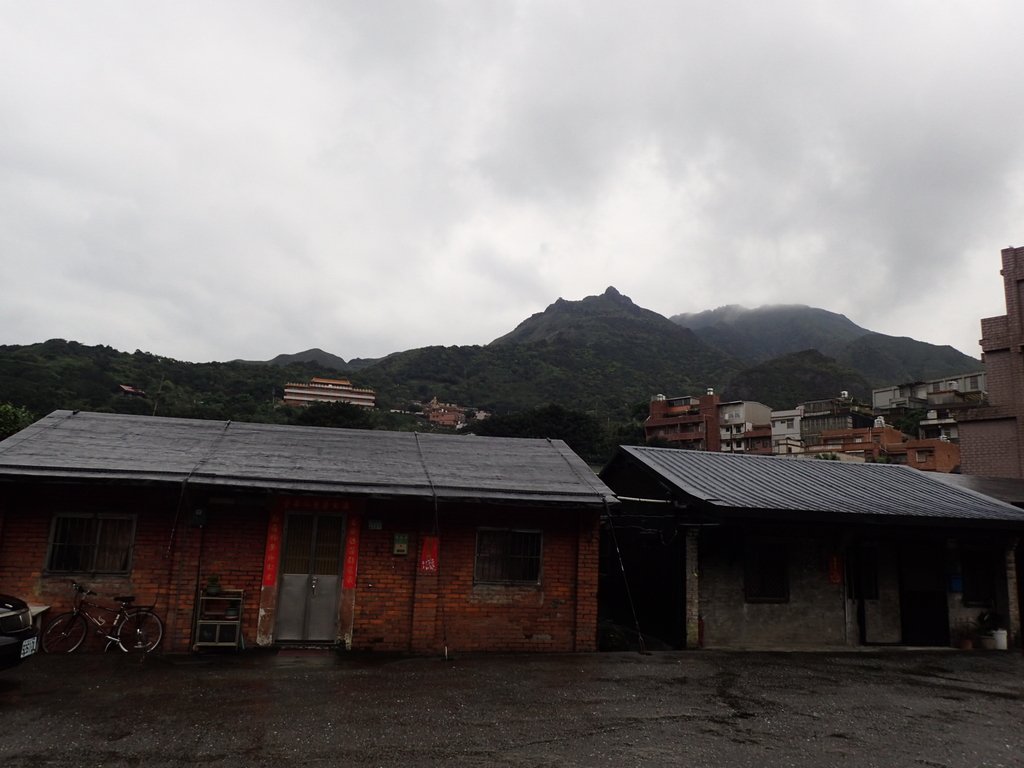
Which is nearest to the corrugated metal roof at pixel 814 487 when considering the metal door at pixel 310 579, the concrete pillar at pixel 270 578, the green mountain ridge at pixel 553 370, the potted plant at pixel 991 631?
the potted plant at pixel 991 631

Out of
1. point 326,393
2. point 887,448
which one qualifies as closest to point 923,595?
point 887,448

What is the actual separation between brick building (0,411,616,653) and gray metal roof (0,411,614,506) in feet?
0.15

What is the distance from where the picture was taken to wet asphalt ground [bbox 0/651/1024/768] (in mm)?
5988

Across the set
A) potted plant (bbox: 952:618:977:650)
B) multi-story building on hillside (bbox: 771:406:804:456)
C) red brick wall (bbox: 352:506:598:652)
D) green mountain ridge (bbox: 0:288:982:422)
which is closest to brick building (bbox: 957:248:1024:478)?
potted plant (bbox: 952:618:977:650)

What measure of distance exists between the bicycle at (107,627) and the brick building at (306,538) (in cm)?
18

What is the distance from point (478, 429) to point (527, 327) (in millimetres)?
100982

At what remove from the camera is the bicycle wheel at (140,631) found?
9.43 metres

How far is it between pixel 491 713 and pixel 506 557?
3.79 m

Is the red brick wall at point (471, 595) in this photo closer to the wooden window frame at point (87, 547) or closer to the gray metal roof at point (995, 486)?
the wooden window frame at point (87, 547)

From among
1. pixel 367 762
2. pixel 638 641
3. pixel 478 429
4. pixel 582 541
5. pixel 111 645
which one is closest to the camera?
pixel 367 762

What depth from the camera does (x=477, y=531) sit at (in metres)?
10.9

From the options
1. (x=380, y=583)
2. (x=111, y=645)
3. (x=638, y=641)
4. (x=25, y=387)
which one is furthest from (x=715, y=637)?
(x=25, y=387)

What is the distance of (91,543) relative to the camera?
9.76m

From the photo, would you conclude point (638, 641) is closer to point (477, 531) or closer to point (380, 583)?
point (477, 531)
